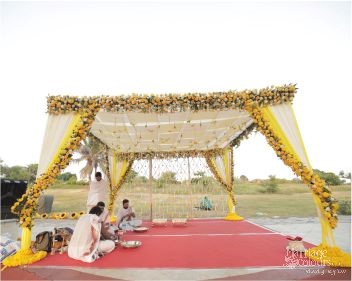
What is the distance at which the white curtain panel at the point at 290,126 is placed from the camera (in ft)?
16.1

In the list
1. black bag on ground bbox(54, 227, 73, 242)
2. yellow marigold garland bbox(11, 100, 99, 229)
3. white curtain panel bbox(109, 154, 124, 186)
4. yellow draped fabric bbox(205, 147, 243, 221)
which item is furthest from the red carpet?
white curtain panel bbox(109, 154, 124, 186)

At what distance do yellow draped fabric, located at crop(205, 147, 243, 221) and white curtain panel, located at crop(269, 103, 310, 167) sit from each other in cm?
486

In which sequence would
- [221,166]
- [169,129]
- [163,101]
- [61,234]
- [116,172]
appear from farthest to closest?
1. [116,172]
2. [221,166]
3. [169,129]
4. [61,234]
5. [163,101]

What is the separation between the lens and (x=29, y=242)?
15.8 ft

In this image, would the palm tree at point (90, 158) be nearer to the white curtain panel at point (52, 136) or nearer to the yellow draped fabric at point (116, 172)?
the yellow draped fabric at point (116, 172)

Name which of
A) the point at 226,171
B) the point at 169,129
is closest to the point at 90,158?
the point at 226,171

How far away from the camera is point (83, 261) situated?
180 inches

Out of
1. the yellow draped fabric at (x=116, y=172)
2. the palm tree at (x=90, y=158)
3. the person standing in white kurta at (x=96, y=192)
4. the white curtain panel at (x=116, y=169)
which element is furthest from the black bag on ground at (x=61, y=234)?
the palm tree at (x=90, y=158)

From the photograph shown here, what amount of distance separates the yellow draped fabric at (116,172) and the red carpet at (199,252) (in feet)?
9.66

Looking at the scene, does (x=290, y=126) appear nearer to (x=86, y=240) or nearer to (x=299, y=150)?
(x=299, y=150)

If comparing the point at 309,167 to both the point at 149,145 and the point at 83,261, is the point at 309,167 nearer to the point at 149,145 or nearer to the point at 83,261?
the point at 83,261

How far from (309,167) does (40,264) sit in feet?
17.6

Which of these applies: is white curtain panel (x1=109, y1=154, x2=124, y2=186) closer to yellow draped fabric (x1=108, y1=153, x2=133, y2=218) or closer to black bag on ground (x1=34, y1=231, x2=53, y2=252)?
yellow draped fabric (x1=108, y1=153, x2=133, y2=218)

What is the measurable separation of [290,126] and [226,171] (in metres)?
5.30
